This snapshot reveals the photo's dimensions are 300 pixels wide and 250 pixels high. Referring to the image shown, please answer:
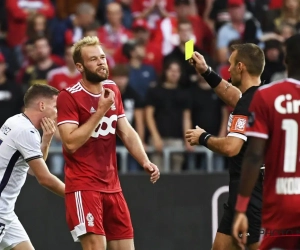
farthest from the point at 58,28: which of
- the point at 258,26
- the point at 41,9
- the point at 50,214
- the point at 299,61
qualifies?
the point at 299,61

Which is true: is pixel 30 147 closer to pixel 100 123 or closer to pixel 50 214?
pixel 100 123

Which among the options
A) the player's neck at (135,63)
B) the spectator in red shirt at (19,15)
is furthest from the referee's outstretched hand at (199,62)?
the spectator in red shirt at (19,15)

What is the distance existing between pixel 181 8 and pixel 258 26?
136cm

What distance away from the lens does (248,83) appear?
7.96 meters

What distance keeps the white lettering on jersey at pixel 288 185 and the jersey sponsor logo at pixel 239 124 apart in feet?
3.95

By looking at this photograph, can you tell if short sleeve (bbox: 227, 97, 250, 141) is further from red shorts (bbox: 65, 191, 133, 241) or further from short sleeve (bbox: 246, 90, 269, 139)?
red shorts (bbox: 65, 191, 133, 241)

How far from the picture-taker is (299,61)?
6.26 meters

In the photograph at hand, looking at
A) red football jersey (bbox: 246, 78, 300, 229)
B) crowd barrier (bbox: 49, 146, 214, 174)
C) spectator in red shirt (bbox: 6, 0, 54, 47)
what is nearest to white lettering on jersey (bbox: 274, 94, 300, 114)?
red football jersey (bbox: 246, 78, 300, 229)

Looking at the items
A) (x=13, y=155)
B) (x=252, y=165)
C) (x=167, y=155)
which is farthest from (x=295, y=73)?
(x=167, y=155)

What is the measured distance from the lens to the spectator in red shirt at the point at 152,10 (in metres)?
15.7

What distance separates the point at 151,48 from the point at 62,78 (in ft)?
6.74

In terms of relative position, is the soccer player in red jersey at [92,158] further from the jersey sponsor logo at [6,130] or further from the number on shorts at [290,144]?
the number on shorts at [290,144]

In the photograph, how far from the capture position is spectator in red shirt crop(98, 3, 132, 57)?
15000mm

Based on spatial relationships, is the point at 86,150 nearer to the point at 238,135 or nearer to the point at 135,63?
the point at 238,135
